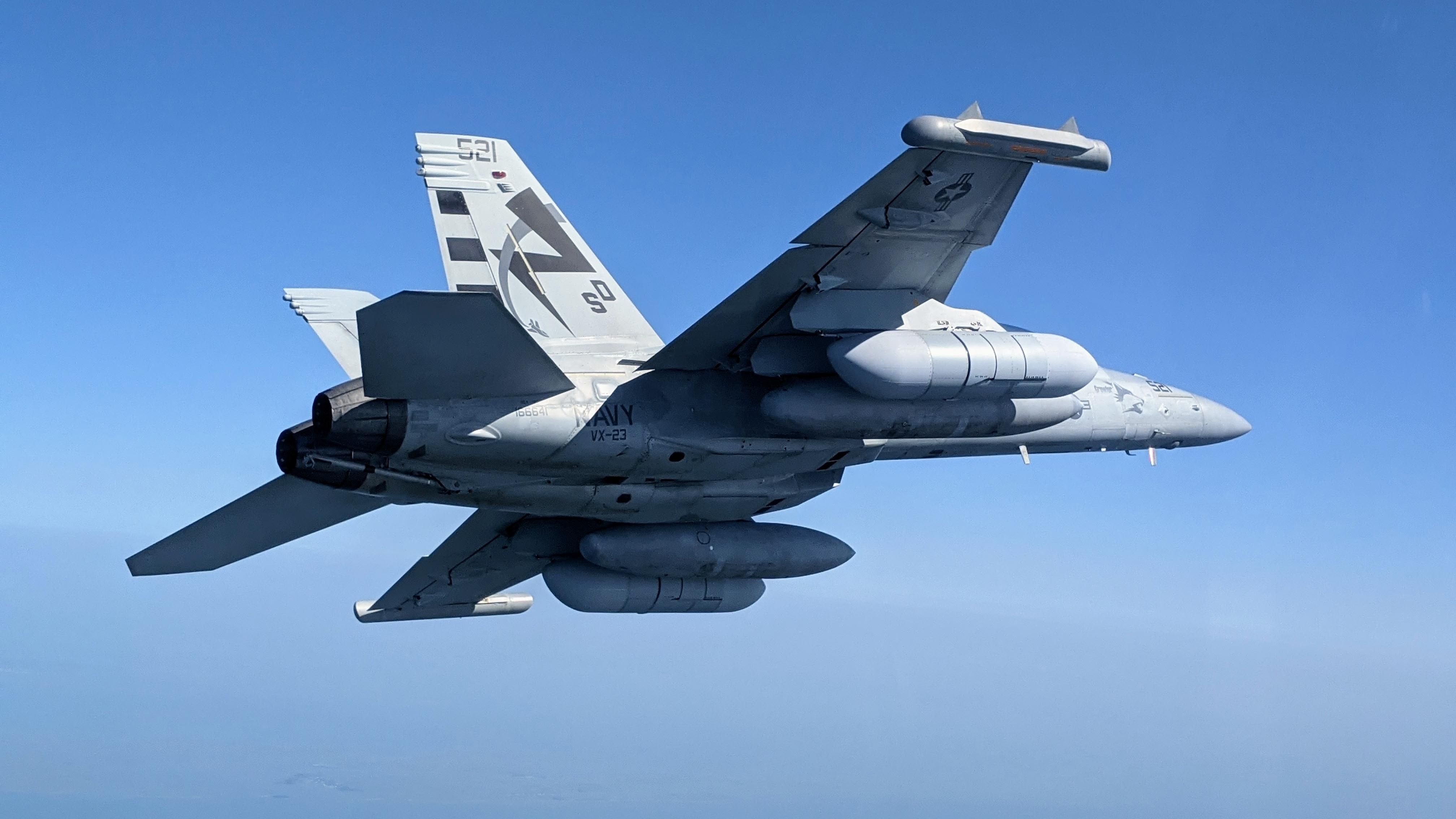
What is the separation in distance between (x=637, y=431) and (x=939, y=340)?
342cm

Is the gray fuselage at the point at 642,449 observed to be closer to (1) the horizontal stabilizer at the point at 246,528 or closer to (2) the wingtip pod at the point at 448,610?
(1) the horizontal stabilizer at the point at 246,528

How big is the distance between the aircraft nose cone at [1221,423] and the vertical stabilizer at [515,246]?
25.4 feet

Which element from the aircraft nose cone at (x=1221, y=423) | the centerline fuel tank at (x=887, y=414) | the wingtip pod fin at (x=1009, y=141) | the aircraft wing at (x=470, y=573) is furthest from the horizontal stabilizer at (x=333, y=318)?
the aircraft nose cone at (x=1221, y=423)

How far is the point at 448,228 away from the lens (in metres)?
17.8

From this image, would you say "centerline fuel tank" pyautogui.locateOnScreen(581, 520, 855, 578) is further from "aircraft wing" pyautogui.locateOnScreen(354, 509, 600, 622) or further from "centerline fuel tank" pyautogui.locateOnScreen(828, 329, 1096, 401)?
"centerline fuel tank" pyautogui.locateOnScreen(828, 329, 1096, 401)

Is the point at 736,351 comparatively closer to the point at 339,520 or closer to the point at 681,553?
the point at 681,553

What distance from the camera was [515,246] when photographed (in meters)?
17.7

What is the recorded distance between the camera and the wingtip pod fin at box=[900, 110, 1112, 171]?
1149 cm

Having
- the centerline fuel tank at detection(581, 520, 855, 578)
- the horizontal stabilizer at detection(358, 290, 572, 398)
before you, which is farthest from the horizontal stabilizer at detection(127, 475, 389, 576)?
the centerline fuel tank at detection(581, 520, 855, 578)

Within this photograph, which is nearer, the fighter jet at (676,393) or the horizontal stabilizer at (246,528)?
the fighter jet at (676,393)

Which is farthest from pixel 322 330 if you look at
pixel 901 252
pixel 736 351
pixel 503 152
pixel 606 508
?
pixel 901 252

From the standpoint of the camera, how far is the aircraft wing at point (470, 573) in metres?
18.4

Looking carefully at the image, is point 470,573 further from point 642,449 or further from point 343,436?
point 343,436

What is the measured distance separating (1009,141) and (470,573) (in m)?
11.0
